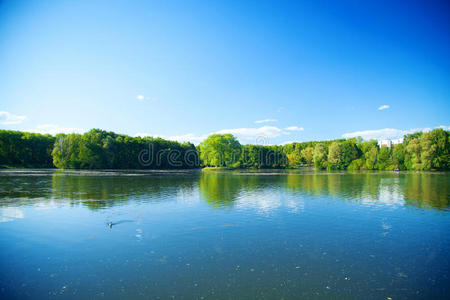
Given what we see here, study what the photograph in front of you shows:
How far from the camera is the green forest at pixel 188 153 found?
90.8 m

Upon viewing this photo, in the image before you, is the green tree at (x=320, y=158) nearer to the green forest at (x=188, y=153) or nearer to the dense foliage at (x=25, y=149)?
the green forest at (x=188, y=153)

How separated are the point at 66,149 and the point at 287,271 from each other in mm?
100856

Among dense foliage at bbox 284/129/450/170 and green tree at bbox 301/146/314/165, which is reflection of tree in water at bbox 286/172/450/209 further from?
green tree at bbox 301/146/314/165

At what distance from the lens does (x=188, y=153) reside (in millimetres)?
136625

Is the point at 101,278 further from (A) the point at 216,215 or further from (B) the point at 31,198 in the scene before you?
(B) the point at 31,198

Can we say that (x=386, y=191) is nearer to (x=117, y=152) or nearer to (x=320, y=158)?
(x=320, y=158)

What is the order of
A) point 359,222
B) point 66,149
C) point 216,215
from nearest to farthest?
point 359,222, point 216,215, point 66,149

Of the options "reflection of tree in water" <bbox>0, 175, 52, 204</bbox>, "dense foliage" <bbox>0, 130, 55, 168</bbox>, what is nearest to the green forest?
"dense foliage" <bbox>0, 130, 55, 168</bbox>

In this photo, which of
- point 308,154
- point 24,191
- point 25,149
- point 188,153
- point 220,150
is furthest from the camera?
point 308,154

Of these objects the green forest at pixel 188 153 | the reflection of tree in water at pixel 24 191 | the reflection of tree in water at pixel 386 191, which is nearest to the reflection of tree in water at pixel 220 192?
the reflection of tree in water at pixel 386 191

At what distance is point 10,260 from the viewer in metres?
9.55

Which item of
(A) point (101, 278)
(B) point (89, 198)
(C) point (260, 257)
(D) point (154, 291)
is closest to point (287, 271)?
(C) point (260, 257)

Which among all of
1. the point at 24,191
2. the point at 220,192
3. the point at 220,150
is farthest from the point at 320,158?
the point at 24,191

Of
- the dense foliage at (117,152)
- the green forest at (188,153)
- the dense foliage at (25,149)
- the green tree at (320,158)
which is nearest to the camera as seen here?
the green forest at (188,153)
